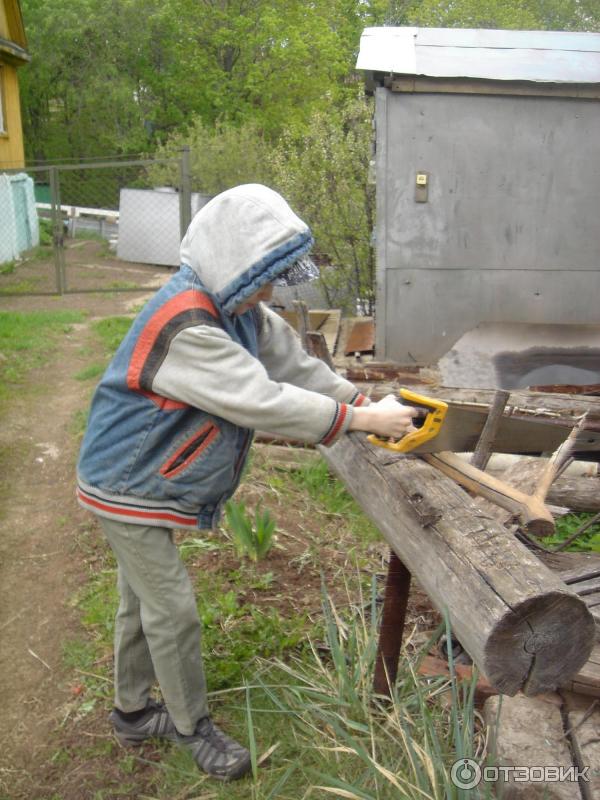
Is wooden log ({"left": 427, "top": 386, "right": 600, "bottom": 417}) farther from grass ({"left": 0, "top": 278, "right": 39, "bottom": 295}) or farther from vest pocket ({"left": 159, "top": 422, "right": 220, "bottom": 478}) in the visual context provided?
grass ({"left": 0, "top": 278, "right": 39, "bottom": 295})

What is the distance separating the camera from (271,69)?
25.2 m

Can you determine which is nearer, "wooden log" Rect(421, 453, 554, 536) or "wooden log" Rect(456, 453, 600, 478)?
"wooden log" Rect(421, 453, 554, 536)

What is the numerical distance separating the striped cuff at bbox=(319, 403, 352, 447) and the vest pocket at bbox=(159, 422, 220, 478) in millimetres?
347

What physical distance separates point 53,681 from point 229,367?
197cm

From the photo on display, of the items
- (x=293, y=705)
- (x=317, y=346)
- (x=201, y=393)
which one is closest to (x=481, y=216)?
(x=317, y=346)

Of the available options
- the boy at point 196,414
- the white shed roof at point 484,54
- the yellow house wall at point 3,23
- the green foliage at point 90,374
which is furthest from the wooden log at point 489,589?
the yellow house wall at point 3,23

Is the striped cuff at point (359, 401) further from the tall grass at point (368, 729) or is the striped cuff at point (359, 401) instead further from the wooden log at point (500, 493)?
the tall grass at point (368, 729)

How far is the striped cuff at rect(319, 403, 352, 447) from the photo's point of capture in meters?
2.51

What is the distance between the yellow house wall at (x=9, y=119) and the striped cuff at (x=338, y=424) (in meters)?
15.9

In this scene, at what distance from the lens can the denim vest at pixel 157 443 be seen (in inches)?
99.0

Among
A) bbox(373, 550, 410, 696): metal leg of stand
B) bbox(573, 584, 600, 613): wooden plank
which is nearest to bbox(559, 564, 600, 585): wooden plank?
bbox(573, 584, 600, 613): wooden plank

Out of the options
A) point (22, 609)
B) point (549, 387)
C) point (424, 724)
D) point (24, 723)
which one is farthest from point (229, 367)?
point (549, 387)

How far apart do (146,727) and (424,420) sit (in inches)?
63.0

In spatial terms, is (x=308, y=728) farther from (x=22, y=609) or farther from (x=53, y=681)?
(x=22, y=609)
